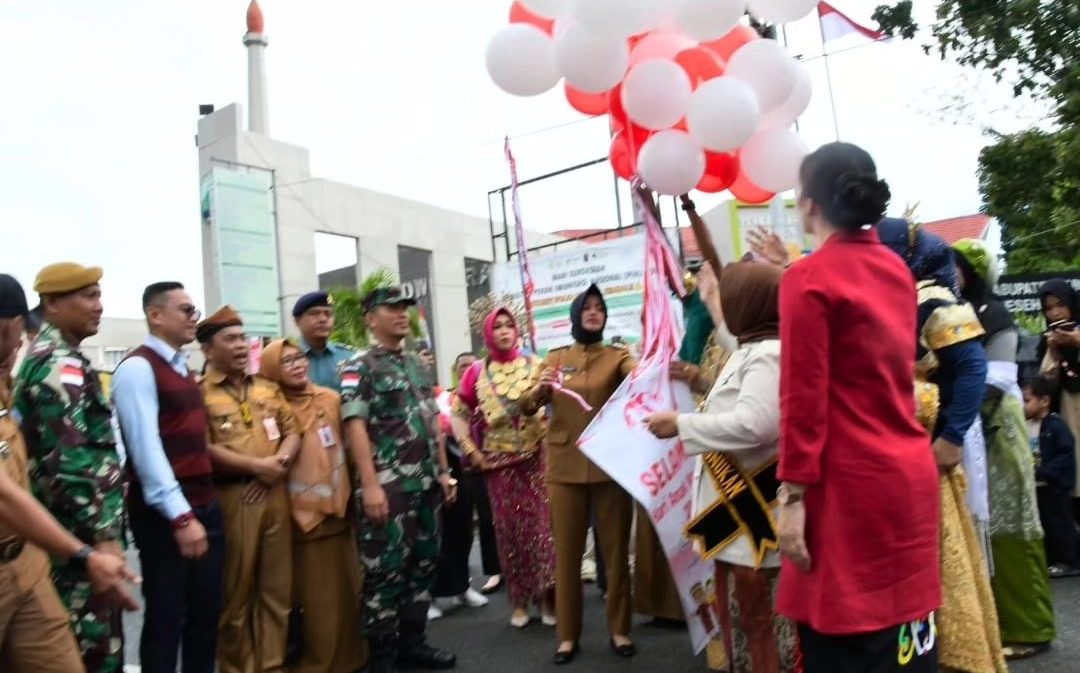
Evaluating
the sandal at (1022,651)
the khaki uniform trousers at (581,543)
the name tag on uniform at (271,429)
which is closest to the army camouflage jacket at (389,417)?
the name tag on uniform at (271,429)

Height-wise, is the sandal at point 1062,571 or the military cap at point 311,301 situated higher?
the military cap at point 311,301

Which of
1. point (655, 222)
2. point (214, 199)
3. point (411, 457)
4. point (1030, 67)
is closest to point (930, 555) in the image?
point (655, 222)

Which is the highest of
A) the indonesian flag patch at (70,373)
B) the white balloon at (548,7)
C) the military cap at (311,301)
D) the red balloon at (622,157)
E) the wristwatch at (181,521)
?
the white balloon at (548,7)

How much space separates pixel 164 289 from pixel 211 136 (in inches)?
644

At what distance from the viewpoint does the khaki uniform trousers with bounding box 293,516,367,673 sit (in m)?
4.05

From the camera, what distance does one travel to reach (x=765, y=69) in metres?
3.51

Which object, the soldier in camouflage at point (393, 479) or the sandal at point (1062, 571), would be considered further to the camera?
the sandal at point (1062, 571)

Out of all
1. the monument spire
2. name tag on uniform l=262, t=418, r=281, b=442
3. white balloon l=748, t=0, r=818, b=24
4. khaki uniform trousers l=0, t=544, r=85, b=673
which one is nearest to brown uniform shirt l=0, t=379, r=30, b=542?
khaki uniform trousers l=0, t=544, r=85, b=673

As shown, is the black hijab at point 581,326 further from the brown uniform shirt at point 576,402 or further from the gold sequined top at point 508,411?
the gold sequined top at point 508,411

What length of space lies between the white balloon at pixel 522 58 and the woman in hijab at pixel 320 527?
1.56m

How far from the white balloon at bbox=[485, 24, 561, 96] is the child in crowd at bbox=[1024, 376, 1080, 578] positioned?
12.2 feet

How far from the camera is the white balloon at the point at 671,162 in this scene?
3.54 metres

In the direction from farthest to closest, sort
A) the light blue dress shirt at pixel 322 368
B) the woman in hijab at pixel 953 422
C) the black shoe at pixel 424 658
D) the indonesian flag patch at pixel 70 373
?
the light blue dress shirt at pixel 322 368
the black shoe at pixel 424 658
the woman in hijab at pixel 953 422
the indonesian flag patch at pixel 70 373

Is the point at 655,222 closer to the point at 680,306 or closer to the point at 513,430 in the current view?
the point at 680,306
